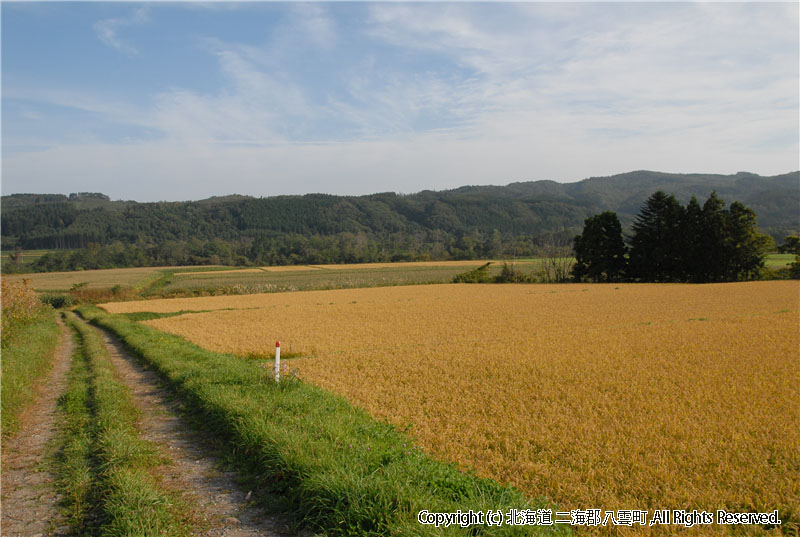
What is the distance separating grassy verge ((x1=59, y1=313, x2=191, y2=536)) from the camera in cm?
479

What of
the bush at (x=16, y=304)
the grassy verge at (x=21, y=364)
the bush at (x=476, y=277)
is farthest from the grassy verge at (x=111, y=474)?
the bush at (x=476, y=277)

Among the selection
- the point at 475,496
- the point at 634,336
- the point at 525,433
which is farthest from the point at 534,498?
the point at 634,336

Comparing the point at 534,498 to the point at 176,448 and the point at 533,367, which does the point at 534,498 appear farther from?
the point at 533,367

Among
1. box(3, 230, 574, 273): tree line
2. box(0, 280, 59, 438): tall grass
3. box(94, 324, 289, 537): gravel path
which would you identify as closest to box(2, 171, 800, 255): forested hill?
box(3, 230, 574, 273): tree line

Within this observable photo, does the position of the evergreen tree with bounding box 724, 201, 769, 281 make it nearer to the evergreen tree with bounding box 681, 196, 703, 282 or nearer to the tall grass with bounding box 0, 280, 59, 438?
the evergreen tree with bounding box 681, 196, 703, 282

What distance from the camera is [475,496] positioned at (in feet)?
16.4

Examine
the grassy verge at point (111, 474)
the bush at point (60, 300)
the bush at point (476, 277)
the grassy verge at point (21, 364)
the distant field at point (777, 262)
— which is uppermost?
the grassy verge at point (111, 474)

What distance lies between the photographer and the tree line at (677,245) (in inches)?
2063

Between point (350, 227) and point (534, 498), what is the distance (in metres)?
157

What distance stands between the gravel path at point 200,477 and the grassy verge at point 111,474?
0.22 metres

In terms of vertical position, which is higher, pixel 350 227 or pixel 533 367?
pixel 350 227

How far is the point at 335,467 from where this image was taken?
5.36m

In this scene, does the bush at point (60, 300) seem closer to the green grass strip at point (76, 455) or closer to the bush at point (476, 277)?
the bush at point (476, 277)

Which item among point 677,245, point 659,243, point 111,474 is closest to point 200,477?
point 111,474
